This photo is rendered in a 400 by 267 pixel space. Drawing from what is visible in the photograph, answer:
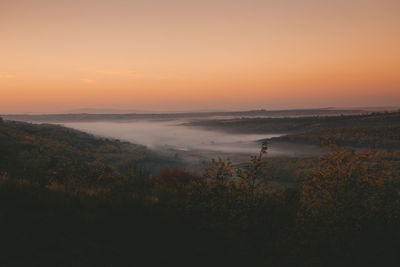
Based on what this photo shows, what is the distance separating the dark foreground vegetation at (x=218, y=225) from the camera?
701cm

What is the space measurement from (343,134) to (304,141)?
11061mm

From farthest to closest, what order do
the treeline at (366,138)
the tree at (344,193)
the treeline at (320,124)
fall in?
1. the treeline at (320,124)
2. the treeline at (366,138)
3. the tree at (344,193)

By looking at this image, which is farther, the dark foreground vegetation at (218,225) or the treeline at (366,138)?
the treeline at (366,138)

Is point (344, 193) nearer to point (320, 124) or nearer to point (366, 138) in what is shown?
point (366, 138)

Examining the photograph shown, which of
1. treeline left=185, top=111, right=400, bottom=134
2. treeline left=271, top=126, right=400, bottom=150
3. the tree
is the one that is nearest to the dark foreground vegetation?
the tree

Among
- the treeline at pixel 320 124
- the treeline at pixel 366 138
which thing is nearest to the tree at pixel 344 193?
the treeline at pixel 366 138

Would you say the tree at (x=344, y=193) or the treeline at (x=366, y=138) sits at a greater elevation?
the tree at (x=344, y=193)

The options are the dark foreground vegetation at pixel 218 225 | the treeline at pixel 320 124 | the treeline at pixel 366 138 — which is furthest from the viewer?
the treeline at pixel 320 124

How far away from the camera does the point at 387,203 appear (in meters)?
8.23

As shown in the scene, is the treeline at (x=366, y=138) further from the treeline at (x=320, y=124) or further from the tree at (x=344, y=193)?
the tree at (x=344, y=193)

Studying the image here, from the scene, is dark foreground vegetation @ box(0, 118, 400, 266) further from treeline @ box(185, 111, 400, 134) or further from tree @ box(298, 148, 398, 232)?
treeline @ box(185, 111, 400, 134)

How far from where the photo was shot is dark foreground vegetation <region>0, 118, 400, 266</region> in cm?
701

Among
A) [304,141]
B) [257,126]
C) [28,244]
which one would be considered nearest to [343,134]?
[304,141]

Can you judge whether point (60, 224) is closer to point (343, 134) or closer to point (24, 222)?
point (24, 222)
